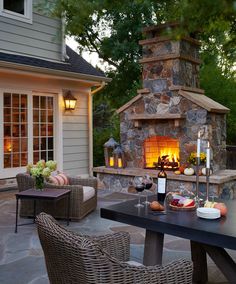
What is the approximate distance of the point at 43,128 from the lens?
893 centimetres

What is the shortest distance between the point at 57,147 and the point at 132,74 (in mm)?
6232

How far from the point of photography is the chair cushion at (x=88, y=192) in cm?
576

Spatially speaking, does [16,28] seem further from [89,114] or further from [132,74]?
[132,74]

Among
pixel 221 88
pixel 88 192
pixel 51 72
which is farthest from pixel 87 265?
pixel 221 88

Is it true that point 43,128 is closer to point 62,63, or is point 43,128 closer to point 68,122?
point 68,122

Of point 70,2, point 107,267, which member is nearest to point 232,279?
point 107,267

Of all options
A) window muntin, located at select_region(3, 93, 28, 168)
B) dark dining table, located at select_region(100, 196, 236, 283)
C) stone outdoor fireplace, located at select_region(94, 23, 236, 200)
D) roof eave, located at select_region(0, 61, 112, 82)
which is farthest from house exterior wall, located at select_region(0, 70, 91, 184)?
dark dining table, located at select_region(100, 196, 236, 283)

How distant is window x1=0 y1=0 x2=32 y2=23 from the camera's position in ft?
27.9

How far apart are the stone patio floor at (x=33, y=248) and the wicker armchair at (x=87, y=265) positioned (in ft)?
4.07

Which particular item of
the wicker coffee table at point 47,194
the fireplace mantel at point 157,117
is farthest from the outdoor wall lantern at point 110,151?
the wicker coffee table at point 47,194

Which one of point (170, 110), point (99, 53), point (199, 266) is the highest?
point (99, 53)

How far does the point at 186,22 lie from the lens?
5.82ft

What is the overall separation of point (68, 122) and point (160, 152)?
98.8 inches

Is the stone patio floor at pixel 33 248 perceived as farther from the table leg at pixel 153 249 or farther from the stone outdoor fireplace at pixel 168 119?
the stone outdoor fireplace at pixel 168 119
